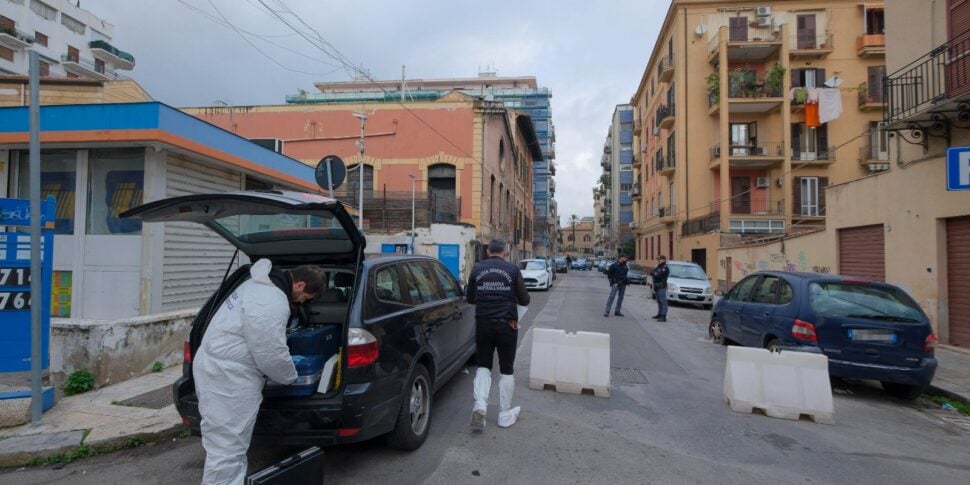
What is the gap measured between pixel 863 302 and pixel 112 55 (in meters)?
68.2

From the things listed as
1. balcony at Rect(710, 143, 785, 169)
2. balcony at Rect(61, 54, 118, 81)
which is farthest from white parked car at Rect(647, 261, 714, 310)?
balcony at Rect(61, 54, 118, 81)

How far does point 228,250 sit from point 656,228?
35.4 metres

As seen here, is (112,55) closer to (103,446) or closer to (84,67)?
(84,67)

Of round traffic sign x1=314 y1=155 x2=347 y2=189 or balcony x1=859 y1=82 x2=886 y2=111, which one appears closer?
round traffic sign x1=314 y1=155 x2=347 y2=189

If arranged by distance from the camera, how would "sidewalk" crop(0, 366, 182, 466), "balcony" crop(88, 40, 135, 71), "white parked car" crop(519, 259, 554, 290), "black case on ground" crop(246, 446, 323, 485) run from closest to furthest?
"black case on ground" crop(246, 446, 323, 485), "sidewalk" crop(0, 366, 182, 466), "white parked car" crop(519, 259, 554, 290), "balcony" crop(88, 40, 135, 71)

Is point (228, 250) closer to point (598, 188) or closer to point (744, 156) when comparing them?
point (744, 156)

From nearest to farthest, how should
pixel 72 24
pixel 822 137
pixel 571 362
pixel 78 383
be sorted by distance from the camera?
pixel 78 383 → pixel 571 362 → pixel 822 137 → pixel 72 24

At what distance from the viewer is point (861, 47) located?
93.7ft

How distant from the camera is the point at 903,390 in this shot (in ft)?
19.9

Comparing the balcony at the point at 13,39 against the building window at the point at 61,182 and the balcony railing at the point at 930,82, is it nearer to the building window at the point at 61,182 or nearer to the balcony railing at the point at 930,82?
the building window at the point at 61,182

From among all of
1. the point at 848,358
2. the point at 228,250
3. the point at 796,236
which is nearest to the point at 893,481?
the point at 848,358

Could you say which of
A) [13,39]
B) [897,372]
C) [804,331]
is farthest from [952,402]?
[13,39]

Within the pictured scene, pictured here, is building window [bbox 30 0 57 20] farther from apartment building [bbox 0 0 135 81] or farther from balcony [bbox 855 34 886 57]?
balcony [bbox 855 34 886 57]

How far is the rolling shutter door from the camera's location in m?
7.62
